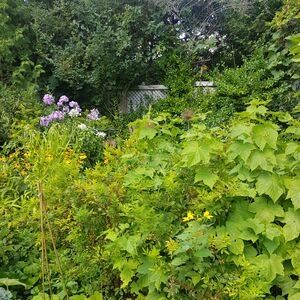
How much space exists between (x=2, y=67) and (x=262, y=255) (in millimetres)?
6010

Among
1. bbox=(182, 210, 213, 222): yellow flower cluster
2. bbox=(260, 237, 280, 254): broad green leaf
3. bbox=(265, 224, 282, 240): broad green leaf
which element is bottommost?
bbox=(260, 237, 280, 254): broad green leaf

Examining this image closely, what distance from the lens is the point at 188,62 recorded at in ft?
20.3

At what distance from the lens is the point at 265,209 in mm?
1599

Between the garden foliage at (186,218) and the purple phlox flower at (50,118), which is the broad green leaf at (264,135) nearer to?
the garden foliage at (186,218)

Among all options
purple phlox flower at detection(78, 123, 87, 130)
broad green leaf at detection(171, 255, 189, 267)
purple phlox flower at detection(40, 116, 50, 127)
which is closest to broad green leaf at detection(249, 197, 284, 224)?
broad green leaf at detection(171, 255, 189, 267)

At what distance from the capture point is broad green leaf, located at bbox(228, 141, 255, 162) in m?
1.63

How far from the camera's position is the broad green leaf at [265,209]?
1577mm

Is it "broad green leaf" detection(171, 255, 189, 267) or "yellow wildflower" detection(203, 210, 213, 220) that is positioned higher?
"yellow wildflower" detection(203, 210, 213, 220)

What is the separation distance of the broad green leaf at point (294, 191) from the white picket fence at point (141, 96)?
4967 millimetres

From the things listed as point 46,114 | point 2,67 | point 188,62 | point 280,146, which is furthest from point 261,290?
point 2,67

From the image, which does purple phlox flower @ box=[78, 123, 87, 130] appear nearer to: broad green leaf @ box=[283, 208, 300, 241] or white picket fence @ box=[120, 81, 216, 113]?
white picket fence @ box=[120, 81, 216, 113]

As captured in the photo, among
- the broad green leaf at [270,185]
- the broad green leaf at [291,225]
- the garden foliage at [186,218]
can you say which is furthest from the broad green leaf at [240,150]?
the broad green leaf at [291,225]

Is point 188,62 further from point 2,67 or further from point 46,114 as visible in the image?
point 2,67

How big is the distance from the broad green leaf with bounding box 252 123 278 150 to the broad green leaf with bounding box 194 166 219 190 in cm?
24
